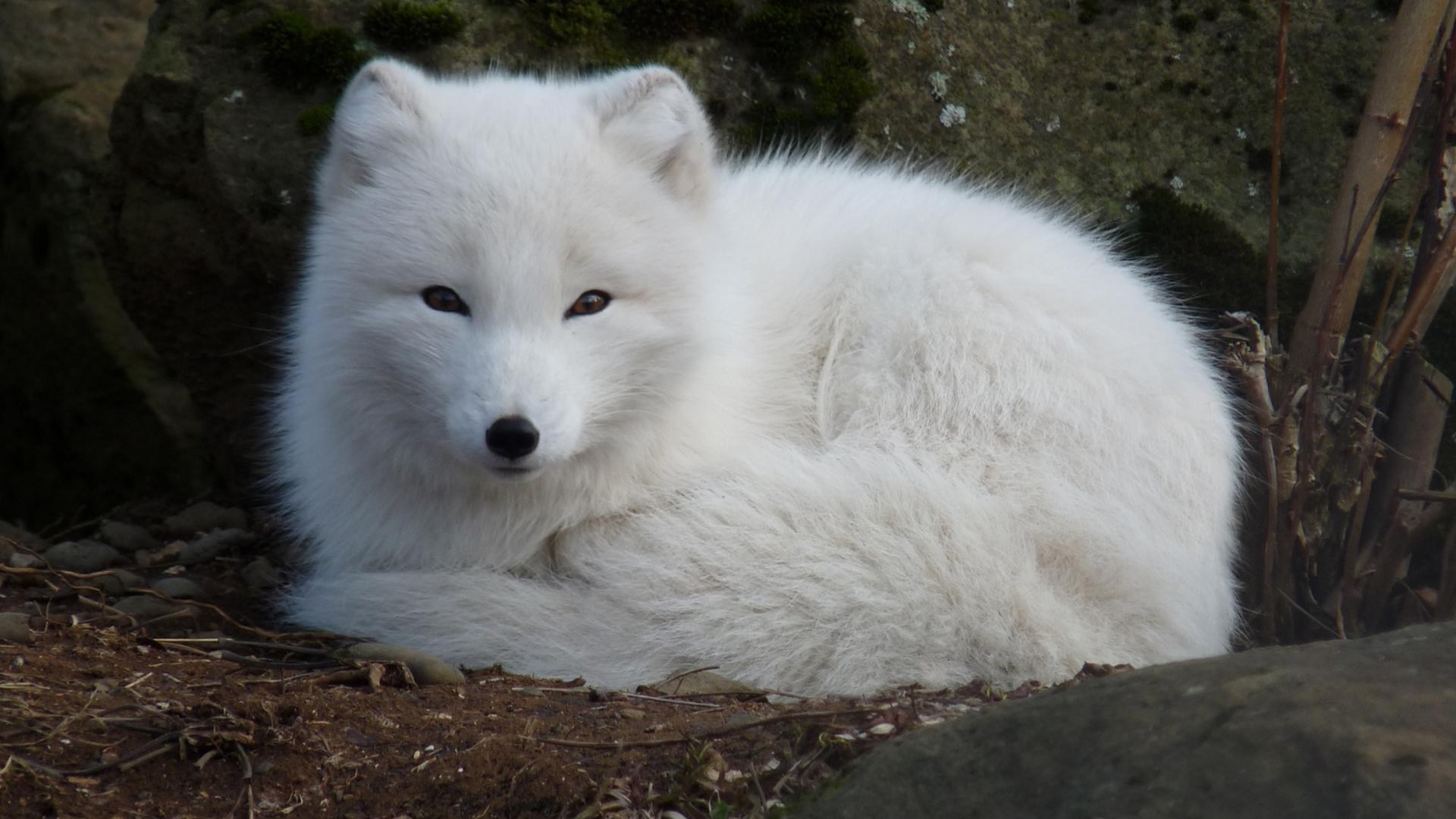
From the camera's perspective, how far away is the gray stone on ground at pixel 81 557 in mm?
3455

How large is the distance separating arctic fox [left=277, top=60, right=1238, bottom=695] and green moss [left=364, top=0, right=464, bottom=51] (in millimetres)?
1024

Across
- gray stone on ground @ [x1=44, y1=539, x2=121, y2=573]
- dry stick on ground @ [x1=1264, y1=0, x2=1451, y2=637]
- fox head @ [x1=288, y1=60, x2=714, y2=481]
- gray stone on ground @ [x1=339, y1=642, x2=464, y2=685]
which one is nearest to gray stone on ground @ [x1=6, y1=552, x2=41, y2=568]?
gray stone on ground @ [x1=44, y1=539, x2=121, y2=573]

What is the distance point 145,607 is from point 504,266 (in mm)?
1307

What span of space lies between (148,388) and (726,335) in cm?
265

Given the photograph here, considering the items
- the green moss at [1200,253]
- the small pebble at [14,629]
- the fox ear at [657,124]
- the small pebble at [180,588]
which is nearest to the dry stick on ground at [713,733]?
the small pebble at [14,629]

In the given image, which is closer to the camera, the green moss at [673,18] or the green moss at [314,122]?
the green moss at [314,122]

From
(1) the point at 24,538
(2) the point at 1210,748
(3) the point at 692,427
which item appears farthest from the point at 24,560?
(2) the point at 1210,748

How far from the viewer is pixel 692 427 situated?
118 inches

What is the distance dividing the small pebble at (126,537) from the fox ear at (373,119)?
1.62 metres

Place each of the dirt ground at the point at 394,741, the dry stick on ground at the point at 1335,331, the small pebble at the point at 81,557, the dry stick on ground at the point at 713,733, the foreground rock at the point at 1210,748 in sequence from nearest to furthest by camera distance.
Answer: the foreground rock at the point at 1210,748 < the dirt ground at the point at 394,741 < the dry stick on ground at the point at 713,733 < the dry stick on ground at the point at 1335,331 < the small pebble at the point at 81,557

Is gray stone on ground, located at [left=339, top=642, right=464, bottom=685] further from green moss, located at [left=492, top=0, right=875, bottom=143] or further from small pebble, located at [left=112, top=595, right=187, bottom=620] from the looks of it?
green moss, located at [left=492, top=0, right=875, bottom=143]

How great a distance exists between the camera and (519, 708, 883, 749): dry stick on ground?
6.61 feet

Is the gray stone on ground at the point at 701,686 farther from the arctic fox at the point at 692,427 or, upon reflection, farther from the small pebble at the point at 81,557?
the small pebble at the point at 81,557

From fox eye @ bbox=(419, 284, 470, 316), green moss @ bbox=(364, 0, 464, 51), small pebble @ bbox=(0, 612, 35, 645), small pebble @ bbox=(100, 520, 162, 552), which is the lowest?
small pebble @ bbox=(100, 520, 162, 552)
